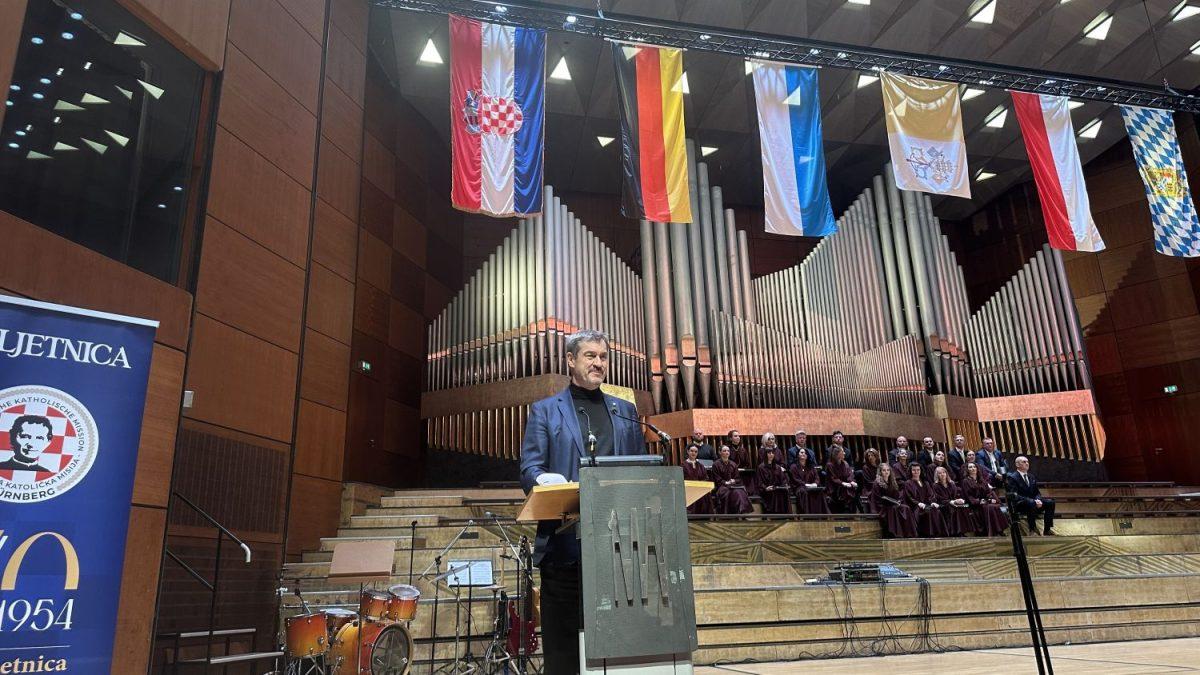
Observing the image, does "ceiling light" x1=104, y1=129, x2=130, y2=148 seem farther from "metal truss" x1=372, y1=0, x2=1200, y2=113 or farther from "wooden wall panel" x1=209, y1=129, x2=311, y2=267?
"metal truss" x1=372, y1=0, x2=1200, y2=113

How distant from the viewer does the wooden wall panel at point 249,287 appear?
5570 mm

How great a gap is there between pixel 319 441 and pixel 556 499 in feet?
19.2

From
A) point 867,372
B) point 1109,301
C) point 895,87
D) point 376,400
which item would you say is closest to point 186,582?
point 376,400

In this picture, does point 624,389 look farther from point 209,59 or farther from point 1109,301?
point 1109,301

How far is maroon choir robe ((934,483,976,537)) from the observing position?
27.0 feet

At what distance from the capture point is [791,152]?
777cm

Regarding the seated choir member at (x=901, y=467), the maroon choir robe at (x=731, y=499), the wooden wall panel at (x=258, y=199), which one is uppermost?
the wooden wall panel at (x=258, y=199)

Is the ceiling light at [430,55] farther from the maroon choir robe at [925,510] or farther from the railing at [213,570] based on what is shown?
the maroon choir robe at [925,510]

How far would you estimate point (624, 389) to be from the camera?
30.6 ft

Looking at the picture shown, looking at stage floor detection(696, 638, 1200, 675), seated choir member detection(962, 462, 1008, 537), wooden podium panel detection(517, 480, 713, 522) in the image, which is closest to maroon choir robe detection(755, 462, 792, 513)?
seated choir member detection(962, 462, 1008, 537)

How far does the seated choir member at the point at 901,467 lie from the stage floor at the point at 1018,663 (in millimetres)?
3350

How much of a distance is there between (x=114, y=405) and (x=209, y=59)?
6.53 ft

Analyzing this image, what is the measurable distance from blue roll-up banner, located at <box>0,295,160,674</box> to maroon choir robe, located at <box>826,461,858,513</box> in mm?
7464

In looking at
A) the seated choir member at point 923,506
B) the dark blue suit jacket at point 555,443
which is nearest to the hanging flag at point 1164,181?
the seated choir member at point 923,506
